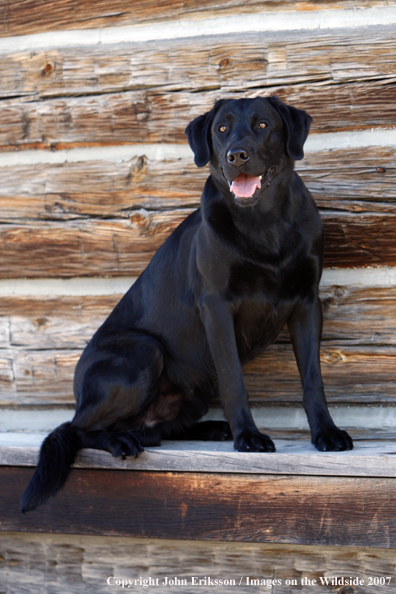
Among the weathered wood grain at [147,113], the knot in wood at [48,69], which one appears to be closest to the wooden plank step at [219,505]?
the weathered wood grain at [147,113]

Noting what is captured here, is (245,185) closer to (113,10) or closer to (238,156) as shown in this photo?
(238,156)

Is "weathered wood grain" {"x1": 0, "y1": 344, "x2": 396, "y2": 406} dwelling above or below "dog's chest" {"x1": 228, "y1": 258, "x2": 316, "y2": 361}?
below

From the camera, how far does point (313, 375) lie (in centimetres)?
238

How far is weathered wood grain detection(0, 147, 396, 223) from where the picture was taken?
276cm

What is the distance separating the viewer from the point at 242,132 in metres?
2.31

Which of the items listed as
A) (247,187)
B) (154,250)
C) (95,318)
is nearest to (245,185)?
(247,187)

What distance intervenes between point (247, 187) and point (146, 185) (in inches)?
33.2

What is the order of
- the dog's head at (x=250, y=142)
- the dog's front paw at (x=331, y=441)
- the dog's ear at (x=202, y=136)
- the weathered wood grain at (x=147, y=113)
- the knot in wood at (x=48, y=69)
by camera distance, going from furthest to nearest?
the knot in wood at (x=48, y=69) < the weathered wood grain at (x=147, y=113) < the dog's ear at (x=202, y=136) < the dog's head at (x=250, y=142) < the dog's front paw at (x=331, y=441)

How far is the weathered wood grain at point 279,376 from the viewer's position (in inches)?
108

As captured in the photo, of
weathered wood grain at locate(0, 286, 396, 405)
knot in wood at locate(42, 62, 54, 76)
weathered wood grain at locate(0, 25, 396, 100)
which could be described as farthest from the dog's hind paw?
knot in wood at locate(42, 62, 54, 76)

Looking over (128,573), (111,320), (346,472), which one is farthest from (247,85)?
(128,573)

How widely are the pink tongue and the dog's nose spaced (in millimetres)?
97

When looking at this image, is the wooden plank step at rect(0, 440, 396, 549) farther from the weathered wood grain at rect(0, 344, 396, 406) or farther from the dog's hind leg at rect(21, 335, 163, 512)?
the weathered wood grain at rect(0, 344, 396, 406)

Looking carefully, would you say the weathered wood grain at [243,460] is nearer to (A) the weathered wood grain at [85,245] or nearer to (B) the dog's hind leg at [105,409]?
(B) the dog's hind leg at [105,409]
